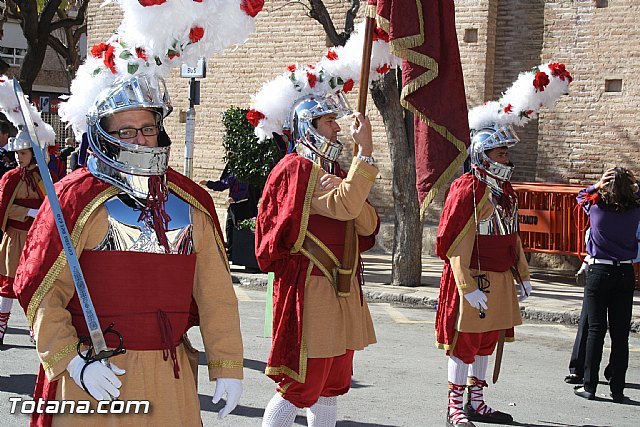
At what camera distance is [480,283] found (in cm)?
690

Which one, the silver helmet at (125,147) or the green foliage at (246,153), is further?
the green foliage at (246,153)

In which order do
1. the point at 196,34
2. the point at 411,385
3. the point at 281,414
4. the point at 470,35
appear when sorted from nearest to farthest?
the point at 196,34 → the point at 281,414 → the point at 411,385 → the point at 470,35

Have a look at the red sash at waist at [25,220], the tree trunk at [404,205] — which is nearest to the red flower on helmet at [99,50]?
the red sash at waist at [25,220]

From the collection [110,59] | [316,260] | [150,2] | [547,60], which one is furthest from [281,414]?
[547,60]

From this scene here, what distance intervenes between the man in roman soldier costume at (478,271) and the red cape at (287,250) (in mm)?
1633

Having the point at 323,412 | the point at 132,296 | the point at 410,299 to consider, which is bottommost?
the point at 410,299

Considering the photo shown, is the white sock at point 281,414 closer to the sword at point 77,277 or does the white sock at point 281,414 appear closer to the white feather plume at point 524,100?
the sword at point 77,277

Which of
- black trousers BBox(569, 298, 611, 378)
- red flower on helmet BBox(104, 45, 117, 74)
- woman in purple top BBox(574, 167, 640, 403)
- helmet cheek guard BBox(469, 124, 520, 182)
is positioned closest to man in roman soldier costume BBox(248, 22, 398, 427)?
red flower on helmet BBox(104, 45, 117, 74)

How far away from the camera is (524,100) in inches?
297

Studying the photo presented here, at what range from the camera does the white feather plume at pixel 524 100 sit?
7.41 m

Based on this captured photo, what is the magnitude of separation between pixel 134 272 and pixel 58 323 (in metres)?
0.33

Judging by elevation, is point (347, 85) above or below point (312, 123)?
above

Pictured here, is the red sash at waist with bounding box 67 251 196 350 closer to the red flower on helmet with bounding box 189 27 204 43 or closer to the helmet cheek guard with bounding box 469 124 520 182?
the red flower on helmet with bounding box 189 27 204 43

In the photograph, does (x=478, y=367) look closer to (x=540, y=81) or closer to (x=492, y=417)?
(x=492, y=417)
